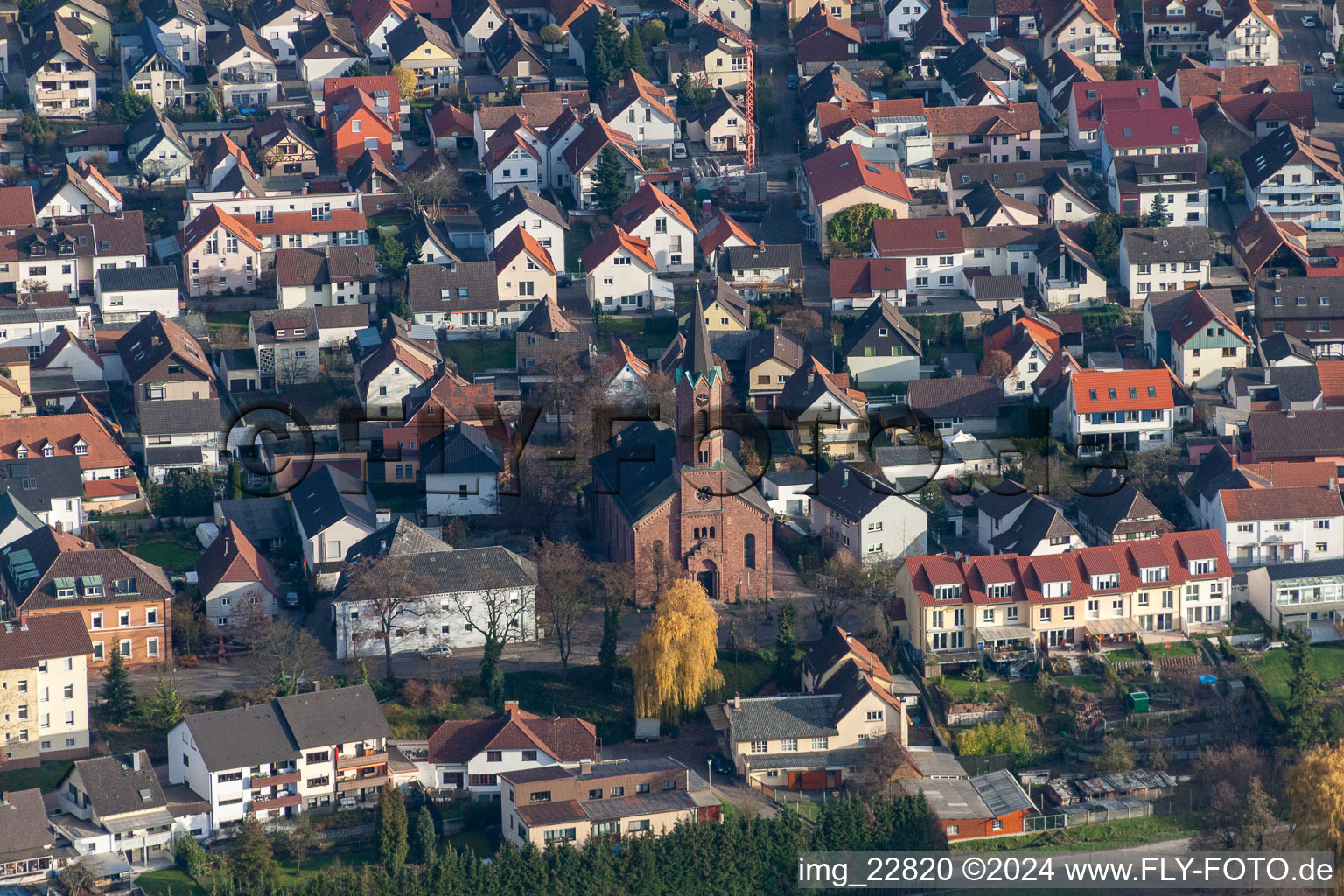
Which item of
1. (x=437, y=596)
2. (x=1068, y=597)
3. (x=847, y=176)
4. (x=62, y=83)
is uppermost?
(x=62, y=83)

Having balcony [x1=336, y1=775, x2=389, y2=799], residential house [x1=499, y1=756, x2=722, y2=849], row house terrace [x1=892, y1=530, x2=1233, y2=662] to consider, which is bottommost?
residential house [x1=499, y1=756, x2=722, y2=849]

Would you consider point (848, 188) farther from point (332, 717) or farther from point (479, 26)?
point (332, 717)

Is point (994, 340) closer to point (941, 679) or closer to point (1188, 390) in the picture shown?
point (1188, 390)

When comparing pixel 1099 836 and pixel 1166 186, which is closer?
pixel 1099 836

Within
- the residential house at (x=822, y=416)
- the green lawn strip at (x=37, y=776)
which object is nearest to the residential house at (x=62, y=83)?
the residential house at (x=822, y=416)

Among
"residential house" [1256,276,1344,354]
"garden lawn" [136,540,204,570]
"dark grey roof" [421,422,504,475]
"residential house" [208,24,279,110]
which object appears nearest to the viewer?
"garden lawn" [136,540,204,570]

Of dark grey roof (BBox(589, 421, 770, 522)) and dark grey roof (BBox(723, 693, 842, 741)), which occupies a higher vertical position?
dark grey roof (BBox(589, 421, 770, 522))

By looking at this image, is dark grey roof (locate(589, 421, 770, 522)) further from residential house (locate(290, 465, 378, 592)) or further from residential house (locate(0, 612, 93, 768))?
residential house (locate(0, 612, 93, 768))

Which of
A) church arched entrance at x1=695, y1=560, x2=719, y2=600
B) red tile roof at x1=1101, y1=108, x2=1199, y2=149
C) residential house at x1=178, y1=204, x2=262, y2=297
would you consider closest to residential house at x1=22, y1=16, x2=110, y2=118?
residential house at x1=178, y1=204, x2=262, y2=297

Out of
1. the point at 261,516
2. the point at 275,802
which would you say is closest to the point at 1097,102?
the point at 261,516
